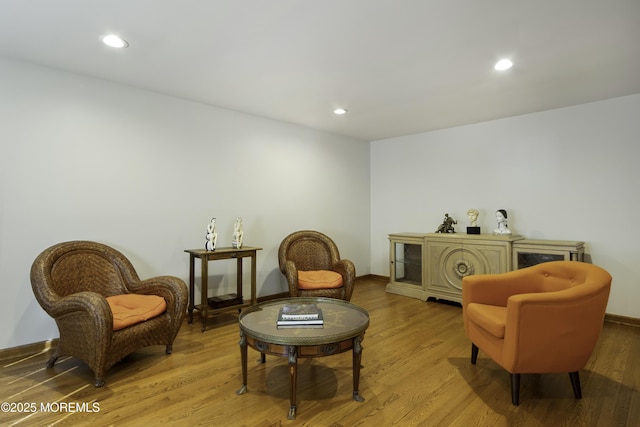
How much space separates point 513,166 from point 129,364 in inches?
184

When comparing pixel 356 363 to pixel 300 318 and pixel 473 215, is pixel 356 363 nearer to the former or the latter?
pixel 300 318

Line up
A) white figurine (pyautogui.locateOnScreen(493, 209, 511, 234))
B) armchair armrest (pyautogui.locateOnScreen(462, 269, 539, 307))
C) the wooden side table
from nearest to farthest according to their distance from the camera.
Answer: armchair armrest (pyautogui.locateOnScreen(462, 269, 539, 307))
the wooden side table
white figurine (pyautogui.locateOnScreen(493, 209, 511, 234))

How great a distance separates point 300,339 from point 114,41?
250cm

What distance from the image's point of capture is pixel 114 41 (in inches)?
96.3

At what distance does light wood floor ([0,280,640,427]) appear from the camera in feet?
6.16

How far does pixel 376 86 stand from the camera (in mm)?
3260

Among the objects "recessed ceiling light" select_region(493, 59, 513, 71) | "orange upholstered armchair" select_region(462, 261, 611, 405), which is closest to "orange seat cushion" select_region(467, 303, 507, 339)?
"orange upholstered armchair" select_region(462, 261, 611, 405)

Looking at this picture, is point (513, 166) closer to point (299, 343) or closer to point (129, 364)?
point (299, 343)

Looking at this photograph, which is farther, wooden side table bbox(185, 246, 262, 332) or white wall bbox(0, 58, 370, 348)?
wooden side table bbox(185, 246, 262, 332)

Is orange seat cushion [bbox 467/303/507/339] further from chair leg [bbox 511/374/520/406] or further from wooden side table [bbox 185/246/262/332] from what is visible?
wooden side table [bbox 185/246/262/332]

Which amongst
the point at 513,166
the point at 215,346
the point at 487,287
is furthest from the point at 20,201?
the point at 513,166

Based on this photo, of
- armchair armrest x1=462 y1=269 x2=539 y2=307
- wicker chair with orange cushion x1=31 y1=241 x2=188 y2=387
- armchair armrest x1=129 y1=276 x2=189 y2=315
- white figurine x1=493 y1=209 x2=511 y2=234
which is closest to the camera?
wicker chair with orange cushion x1=31 y1=241 x2=188 y2=387

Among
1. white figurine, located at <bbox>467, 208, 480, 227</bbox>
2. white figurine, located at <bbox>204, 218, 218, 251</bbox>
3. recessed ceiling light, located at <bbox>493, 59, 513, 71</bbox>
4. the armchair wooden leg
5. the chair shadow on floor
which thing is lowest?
the chair shadow on floor

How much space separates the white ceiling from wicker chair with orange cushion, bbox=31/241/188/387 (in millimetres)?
1633
